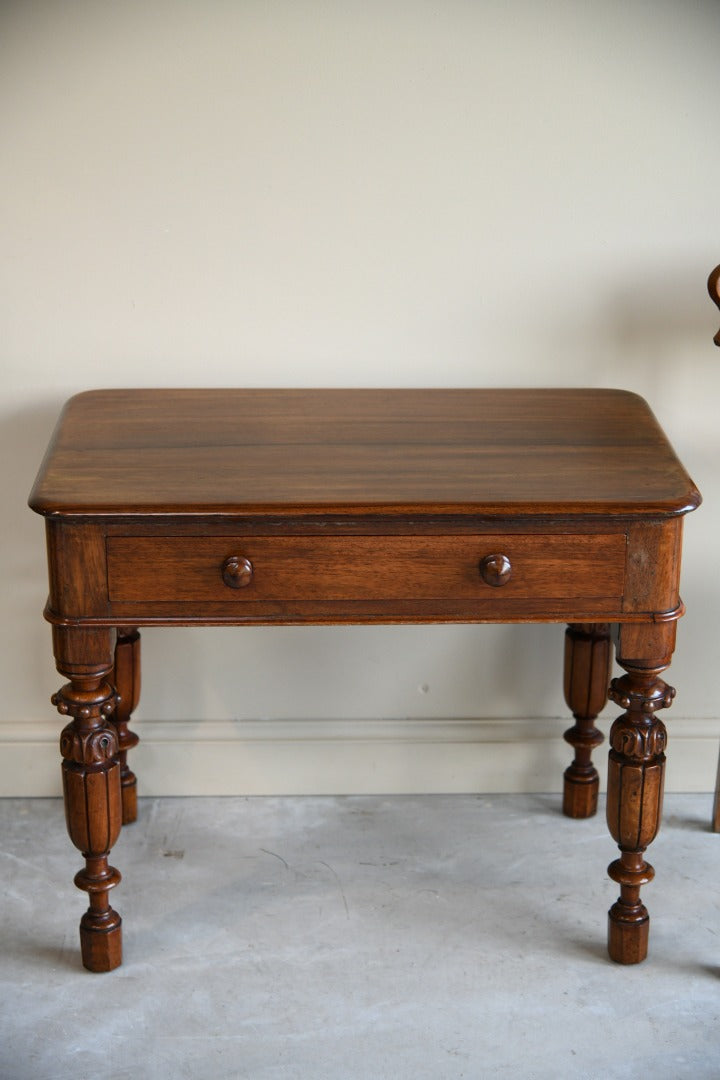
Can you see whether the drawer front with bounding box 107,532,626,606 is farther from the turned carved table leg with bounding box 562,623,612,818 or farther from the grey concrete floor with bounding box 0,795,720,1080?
the grey concrete floor with bounding box 0,795,720,1080

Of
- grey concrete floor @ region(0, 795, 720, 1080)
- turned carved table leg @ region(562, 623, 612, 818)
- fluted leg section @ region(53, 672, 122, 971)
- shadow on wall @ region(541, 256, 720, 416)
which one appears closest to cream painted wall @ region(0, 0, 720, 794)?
shadow on wall @ region(541, 256, 720, 416)

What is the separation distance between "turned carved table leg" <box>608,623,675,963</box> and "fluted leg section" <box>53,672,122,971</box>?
0.81 m

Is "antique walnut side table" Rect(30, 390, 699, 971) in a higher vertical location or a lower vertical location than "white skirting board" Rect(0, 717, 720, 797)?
higher

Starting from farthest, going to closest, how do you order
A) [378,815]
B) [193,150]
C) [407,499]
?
1. [378,815]
2. [193,150]
3. [407,499]

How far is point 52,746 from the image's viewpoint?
2809 millimetres

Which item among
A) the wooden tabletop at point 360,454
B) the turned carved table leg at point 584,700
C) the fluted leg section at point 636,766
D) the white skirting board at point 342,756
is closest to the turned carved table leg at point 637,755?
the fluted leg section at point 636,766

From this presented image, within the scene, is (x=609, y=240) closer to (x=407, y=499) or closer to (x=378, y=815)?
(x=407, y=499)

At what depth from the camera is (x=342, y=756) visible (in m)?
2.83

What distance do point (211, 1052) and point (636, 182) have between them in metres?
1.69

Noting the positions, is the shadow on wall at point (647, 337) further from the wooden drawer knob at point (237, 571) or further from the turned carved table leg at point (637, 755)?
the wooden drawer knob at point (237, 571)

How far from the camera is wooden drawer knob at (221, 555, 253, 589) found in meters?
2.03

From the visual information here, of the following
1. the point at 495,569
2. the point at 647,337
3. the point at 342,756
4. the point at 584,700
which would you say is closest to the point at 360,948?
the point at 342,756

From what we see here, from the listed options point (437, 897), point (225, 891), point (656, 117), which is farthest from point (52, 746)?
point (656, 117)

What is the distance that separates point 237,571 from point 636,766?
0.73 m
